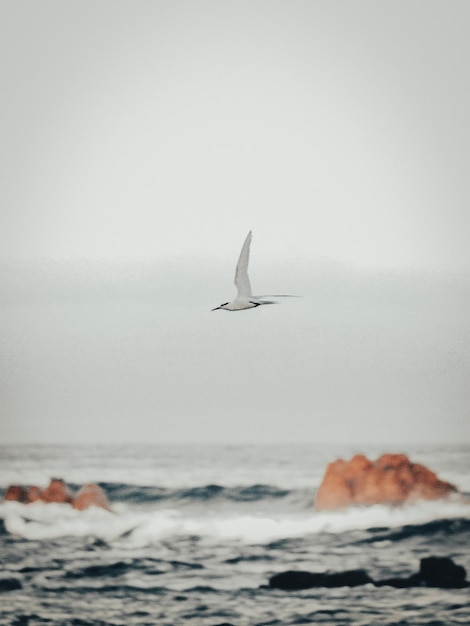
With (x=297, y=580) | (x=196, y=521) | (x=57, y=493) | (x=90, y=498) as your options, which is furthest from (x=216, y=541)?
(x=57, y=493)

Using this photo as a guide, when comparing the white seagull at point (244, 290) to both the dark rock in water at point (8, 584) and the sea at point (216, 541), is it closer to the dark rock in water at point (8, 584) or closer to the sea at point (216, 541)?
the sea at point (216, 541)

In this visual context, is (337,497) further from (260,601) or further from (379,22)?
(379,22)

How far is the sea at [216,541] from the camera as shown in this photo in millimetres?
3119

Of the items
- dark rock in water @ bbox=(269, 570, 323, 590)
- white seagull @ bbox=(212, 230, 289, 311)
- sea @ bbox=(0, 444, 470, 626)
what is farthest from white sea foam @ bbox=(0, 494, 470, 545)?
white seagull @ bbox=(212, 230, 289, 311)

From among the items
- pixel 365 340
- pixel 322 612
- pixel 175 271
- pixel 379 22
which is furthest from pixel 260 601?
pixel 379 22

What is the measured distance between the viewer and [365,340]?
3223 mm

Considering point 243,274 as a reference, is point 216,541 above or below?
below

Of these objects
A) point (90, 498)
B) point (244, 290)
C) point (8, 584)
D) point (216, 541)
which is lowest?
point (8, 584)

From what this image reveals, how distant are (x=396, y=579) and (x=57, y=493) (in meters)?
1.27

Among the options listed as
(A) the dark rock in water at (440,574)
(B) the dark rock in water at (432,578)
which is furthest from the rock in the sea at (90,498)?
(A) the dark rock in water at (440,574)

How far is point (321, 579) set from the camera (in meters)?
3.12

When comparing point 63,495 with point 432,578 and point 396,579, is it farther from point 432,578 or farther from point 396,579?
point 432,578

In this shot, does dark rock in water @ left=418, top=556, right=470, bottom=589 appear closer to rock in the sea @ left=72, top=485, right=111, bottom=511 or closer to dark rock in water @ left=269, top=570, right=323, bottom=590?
dark rock in water @ left=269, top=570, right=323, bottom=590

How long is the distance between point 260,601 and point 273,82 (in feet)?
6.29
